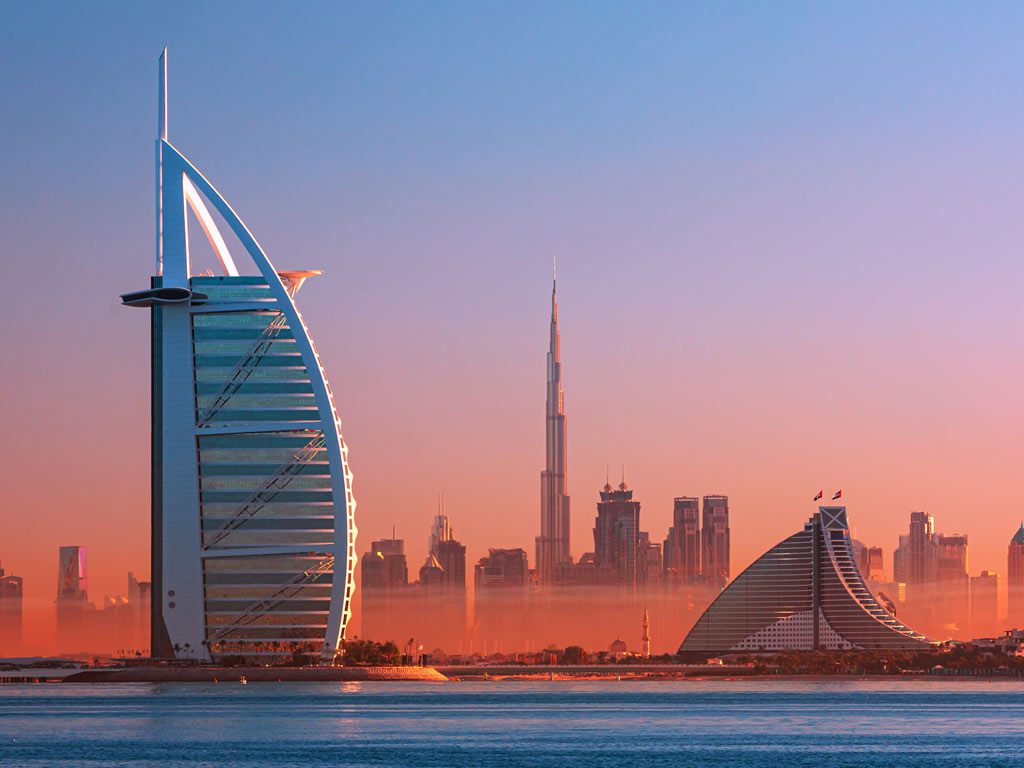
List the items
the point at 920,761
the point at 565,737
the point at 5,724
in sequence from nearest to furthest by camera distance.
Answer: the point at 920,761
the point at 565,737
the point at 5,724

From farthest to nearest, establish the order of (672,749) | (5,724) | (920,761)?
(5,724), (672,749), (920,761)

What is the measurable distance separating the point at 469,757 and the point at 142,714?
191ft

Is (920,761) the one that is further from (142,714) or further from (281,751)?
(142,714)

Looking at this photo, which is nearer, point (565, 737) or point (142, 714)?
point (565, 737)

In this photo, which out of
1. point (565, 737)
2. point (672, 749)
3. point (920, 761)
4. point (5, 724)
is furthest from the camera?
point (5, 724)

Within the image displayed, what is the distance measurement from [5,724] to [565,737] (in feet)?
186

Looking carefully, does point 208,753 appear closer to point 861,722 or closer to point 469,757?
point 469,757

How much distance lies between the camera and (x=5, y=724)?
17250cm

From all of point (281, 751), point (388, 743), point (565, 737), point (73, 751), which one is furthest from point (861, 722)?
point (73, 751)

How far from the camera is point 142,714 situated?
181375 mm

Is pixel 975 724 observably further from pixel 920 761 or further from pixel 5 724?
pixel 5 724

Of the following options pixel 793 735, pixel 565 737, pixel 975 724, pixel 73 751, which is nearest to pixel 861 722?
pixel 975 724

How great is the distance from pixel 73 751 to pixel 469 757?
3124cm

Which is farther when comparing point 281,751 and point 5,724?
point 5,724
